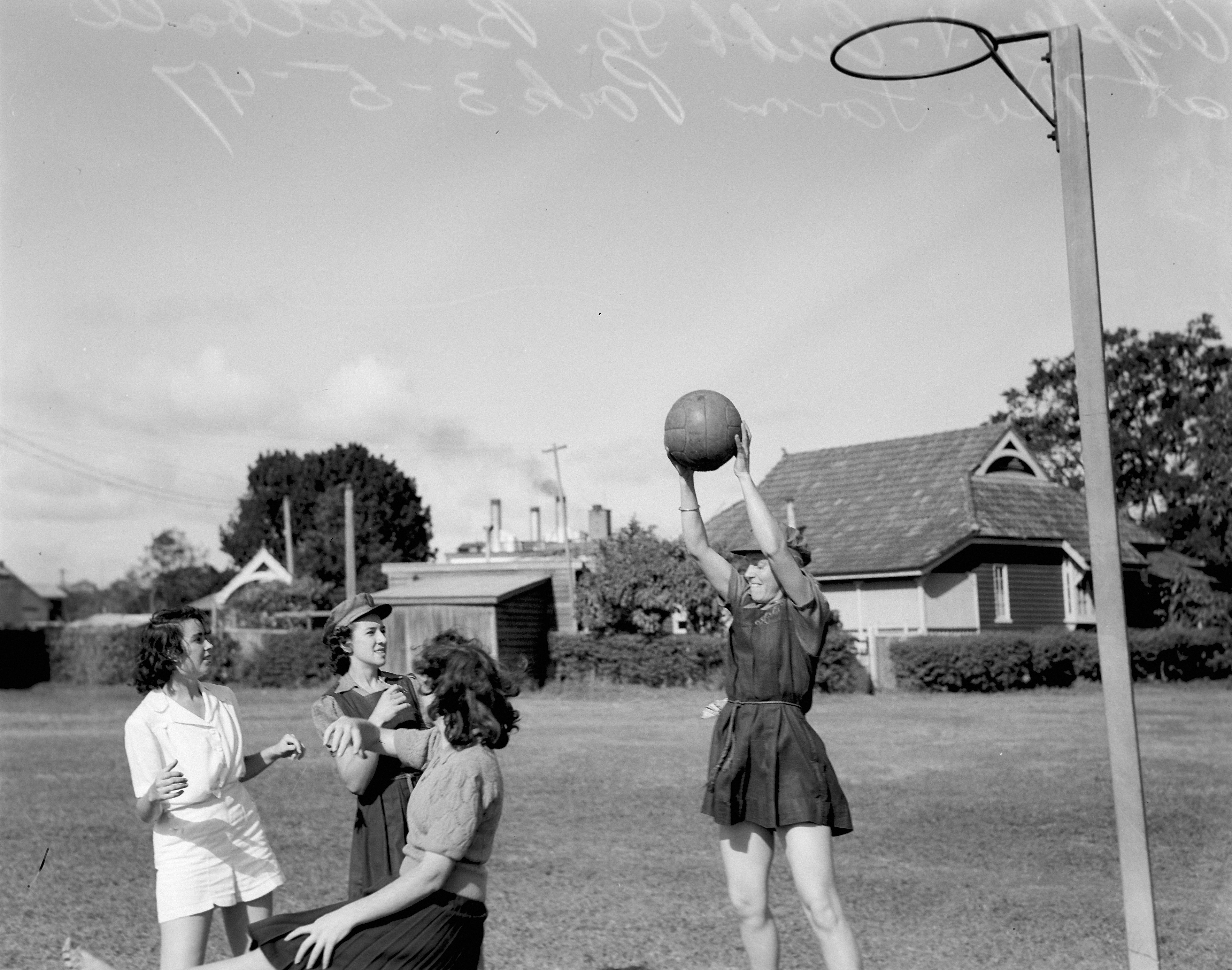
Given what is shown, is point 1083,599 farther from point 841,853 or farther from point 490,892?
point 490,892

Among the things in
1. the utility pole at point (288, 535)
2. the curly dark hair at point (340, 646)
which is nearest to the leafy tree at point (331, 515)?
the utility pole at point (288, 535)

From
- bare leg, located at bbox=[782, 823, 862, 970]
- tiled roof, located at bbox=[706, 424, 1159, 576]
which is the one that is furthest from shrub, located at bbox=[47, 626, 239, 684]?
bare leg, located at bbox=[782, 823, 862, 970]

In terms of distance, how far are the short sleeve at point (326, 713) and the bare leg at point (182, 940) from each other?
0.80 metres

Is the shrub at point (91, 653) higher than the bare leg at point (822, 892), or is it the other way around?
the shrub at point (91, 653)

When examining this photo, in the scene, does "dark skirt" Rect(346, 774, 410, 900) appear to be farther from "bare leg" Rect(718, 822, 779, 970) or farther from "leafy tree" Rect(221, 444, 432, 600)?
"leafy tree" Rect(221, 444, 432, 600)

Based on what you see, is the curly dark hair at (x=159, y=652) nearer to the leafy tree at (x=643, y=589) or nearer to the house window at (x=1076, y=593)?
the leafy tree at (x=643, y=589)

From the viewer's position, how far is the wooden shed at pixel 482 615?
35500 millimetres

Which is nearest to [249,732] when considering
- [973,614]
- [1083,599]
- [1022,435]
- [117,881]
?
[117,881]

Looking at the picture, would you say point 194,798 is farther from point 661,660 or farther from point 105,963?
point 661,660

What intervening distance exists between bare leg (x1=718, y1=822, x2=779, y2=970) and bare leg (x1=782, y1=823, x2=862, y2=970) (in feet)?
0.40

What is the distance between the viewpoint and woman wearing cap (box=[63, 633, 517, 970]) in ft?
13.1

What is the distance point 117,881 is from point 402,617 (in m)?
27.6

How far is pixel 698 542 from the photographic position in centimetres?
546

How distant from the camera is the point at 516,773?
51.4 ft
